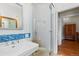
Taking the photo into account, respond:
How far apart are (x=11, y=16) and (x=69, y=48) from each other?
96 centimetres

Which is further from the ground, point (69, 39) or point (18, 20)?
point (18, 20)

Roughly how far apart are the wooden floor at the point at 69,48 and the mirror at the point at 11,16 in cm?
68

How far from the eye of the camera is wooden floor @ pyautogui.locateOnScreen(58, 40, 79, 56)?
1361 millimetres

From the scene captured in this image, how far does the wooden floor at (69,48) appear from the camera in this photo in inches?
53.6

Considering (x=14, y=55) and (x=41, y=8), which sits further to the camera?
(x=41, y=8)

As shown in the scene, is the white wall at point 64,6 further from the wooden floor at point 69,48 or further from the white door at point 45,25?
the wooden floor at point 69,48

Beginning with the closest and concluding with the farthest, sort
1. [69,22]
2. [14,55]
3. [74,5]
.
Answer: [14,55]
[74,5]
[69,22]

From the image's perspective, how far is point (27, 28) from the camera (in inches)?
54.4

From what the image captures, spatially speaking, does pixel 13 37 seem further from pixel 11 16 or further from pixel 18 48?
pixel 11 16

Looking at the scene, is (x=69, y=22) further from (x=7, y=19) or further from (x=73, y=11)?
(x=7, y=19)

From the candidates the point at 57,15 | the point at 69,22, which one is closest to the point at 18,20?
the point at 57,15

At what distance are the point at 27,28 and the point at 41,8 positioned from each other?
0.34 meters

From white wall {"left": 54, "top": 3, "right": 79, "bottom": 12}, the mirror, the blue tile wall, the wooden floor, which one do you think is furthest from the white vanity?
white wall {"left": 54, "top": 3, "right": 79, "bottom": 12}

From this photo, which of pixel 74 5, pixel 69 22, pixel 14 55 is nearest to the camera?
pixel 14 55
